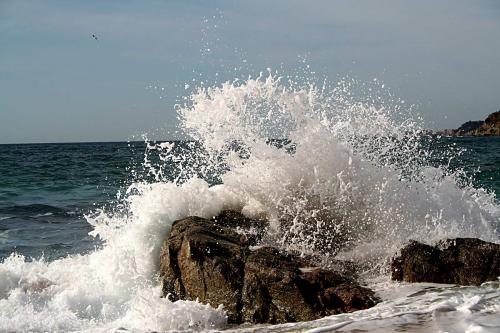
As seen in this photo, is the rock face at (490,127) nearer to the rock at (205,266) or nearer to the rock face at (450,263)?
the rock face at (450,263)

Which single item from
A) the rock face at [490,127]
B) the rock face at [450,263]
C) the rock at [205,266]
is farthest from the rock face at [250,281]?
the rock face at [490,127]

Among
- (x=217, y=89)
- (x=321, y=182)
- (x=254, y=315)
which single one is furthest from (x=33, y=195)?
(x=254, y=315)

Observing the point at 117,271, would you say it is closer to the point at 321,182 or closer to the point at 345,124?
the point at 321,182

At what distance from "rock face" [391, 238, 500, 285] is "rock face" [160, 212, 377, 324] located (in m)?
0.55

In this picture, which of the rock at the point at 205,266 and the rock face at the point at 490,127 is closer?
the rock at the point at 205,266

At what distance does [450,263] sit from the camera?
5258 mm

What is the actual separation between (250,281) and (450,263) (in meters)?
1.81

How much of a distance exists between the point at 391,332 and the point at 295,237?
232cm

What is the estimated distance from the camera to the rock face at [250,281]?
4848mm

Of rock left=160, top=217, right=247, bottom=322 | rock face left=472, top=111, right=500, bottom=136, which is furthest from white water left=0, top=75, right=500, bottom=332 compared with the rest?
rock face left=472, top=111, right=500, bottom=136

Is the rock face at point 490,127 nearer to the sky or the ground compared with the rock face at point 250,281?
nearer to the sky

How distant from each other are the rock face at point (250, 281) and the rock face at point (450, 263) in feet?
1.79

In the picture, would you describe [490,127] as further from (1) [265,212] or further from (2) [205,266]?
(2) [205,266]

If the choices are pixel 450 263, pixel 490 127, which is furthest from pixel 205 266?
pixel 490 127
